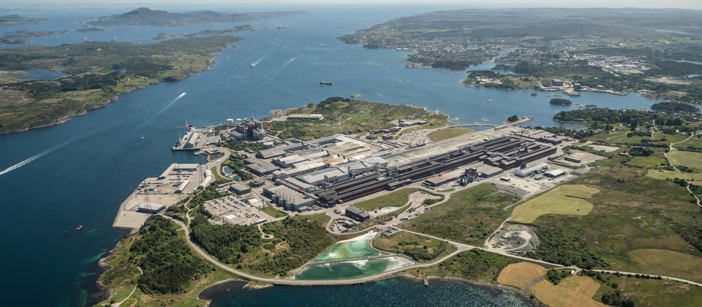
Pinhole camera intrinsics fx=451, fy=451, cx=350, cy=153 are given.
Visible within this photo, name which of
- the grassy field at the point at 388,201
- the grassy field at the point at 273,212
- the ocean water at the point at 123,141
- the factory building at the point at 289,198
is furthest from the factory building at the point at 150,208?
the grassy field at the point at 388,201

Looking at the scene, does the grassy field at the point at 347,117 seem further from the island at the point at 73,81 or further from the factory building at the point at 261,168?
the island at the point at 73,81

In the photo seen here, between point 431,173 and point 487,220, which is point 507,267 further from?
point 431,173

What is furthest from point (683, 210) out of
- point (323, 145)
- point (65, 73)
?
point (65, 73)

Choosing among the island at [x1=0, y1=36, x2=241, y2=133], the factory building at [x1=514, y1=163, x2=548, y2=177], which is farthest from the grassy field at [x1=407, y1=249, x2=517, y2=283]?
the island at [x1=0, y1=36, x2=241, y2=133]

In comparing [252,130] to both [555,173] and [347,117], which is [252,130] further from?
[555,173]

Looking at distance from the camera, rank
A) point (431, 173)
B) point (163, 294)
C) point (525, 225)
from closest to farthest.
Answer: point (163, 294), point (525, 225), point (431, 173)

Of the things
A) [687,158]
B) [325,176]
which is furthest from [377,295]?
[687,158]
